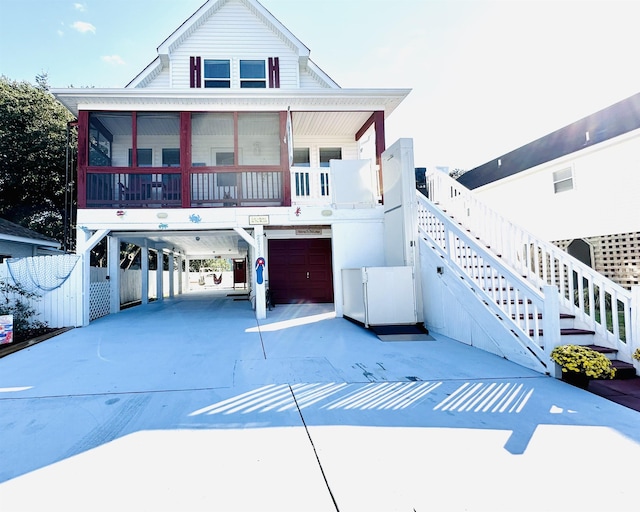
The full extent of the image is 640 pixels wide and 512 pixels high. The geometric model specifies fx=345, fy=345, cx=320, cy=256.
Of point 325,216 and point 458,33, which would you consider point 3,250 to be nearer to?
point 325,216

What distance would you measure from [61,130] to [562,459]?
1859cm

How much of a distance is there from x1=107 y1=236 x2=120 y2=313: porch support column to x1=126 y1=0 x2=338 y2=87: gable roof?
16.1 feet

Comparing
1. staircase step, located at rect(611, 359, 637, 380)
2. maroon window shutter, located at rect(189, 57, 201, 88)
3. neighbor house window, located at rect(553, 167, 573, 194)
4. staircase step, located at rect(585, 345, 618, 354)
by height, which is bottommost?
staircase step, located at rect(611, 359, 637, 380)

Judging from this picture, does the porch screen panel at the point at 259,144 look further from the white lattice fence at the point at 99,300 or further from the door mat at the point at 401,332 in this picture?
the door mat at the point at 401,332

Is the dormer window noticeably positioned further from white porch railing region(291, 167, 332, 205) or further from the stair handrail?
the stair handrail

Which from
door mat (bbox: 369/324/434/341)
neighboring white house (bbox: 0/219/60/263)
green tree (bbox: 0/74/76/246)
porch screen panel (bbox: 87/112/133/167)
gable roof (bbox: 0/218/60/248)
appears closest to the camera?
door mat (bbox: 369/324/434/341)

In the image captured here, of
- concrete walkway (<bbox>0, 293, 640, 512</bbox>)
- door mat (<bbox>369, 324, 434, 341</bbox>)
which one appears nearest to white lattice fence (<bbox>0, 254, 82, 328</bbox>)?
concrete walkway (<bbox>0, 293, 640, 512</bbox>)

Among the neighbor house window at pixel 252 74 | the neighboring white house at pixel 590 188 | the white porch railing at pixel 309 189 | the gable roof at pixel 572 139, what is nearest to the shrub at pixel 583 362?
the white porch railing at pixel 309 189

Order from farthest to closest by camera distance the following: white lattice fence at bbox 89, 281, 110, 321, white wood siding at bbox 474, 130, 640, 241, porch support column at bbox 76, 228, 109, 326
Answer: white wood siding at bbox 474, 130, 640, 241 < white lattice fence at bbox 89, 281, 110, 321 < porch support column at bbox 76, 228, 109, 326

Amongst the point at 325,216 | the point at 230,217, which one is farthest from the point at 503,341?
the point at 230,217

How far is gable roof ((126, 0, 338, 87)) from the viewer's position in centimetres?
1034

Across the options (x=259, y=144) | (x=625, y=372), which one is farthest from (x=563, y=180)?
(x=259, y=144)

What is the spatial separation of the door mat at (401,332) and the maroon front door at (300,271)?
4.74 m

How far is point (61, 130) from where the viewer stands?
1444 centimetres
